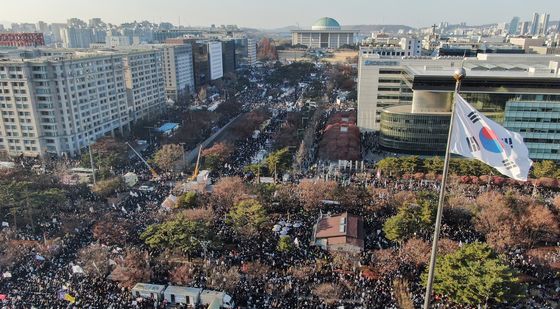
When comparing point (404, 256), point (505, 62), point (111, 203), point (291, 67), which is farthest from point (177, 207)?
point (291, 67)

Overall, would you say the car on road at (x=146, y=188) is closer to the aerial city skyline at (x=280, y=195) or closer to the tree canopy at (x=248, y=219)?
the aerial city skyline at (x=280, y=195)

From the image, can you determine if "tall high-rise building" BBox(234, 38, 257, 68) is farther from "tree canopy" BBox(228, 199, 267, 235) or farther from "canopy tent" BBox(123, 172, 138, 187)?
"tree canopy" BBox(228, 199, 267, 235)

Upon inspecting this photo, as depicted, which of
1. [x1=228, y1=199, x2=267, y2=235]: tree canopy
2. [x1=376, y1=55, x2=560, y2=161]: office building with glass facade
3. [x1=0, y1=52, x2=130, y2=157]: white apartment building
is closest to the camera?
[x1=228, y1=199, x2=267, y2=235]: tree canopy

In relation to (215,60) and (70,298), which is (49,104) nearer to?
(70,298)

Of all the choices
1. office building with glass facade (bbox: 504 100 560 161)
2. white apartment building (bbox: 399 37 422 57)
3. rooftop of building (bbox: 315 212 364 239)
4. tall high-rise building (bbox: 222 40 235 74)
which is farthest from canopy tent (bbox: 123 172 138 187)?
tall high-rise building (bbox: 222 40 235 74)

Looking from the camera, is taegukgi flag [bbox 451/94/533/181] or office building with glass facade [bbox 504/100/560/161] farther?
office building with glass facade [bbox 504/100/560/161]

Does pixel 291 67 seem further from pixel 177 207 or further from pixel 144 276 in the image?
pixel 144 276

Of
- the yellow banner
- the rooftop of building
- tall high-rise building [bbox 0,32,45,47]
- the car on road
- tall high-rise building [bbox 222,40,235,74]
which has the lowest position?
the car on road
